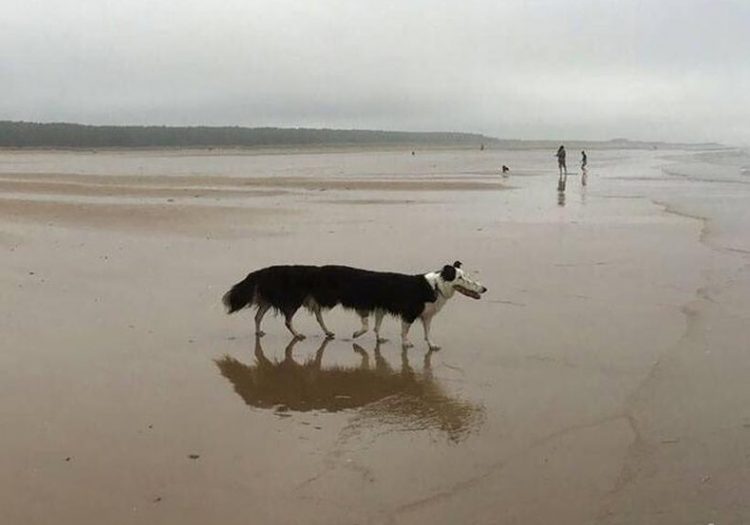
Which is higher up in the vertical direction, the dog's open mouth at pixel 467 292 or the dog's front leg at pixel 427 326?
the dog's open mouth at pixel 467 292

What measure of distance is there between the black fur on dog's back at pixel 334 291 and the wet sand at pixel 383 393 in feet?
1.21

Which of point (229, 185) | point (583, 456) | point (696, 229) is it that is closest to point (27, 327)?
point (583, 456)

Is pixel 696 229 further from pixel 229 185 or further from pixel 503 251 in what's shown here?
pixel 229 185

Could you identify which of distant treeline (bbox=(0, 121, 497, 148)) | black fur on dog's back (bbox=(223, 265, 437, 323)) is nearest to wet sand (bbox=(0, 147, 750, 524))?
black fur on dog's back (bbox=(223, 265, 437, 323))

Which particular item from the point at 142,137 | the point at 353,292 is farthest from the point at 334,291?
the point at 142,137

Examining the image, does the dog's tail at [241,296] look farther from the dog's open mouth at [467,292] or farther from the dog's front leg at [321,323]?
the dog's open mouth at [467,292]

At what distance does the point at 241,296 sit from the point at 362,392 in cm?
238

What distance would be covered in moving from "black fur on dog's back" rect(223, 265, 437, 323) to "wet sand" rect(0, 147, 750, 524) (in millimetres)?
367

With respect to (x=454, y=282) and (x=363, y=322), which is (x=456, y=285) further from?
(x=363, y=322)

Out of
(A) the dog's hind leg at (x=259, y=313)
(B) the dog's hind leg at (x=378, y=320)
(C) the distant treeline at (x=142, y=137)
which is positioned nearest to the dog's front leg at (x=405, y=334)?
(B) the dog's hind leg at (x=378, y=320)

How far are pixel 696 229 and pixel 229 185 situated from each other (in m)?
20.8

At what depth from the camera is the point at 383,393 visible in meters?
6.66

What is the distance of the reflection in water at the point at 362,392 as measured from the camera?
597 cm

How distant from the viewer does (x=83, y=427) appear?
5.67m
